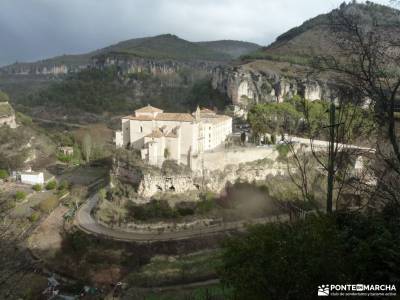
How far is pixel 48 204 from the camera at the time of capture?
95.9 feet

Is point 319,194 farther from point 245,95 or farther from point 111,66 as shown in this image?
point 111,66

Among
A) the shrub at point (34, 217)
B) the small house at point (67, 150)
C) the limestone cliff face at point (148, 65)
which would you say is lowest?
the shrub at point (34, 217)

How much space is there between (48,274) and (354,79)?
20.1 m

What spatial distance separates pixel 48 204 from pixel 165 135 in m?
10.8

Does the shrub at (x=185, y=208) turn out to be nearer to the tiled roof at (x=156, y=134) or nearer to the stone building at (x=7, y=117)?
the tiled roof at (x=156, y=134)

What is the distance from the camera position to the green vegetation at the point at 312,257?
614 cm

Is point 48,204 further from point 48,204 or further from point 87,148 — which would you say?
point 87,148

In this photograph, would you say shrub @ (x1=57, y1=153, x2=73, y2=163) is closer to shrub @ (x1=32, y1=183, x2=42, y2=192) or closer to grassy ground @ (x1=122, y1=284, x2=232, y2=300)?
shrub @ (x1=32, y1=183, x2=42, y2=192)

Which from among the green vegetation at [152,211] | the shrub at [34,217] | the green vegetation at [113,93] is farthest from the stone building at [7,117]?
the green vegetation at [152,211]

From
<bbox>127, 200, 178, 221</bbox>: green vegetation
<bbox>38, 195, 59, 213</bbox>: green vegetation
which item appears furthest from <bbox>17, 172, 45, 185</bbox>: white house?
<bbox>127, 200, 178, 221</bbox>: green vegetation

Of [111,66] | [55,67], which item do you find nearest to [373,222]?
[111,66]

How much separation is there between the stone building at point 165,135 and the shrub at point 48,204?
6.83 m

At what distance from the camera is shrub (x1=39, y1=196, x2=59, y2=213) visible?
28.9m

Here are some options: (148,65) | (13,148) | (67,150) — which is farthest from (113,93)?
(13,148)
